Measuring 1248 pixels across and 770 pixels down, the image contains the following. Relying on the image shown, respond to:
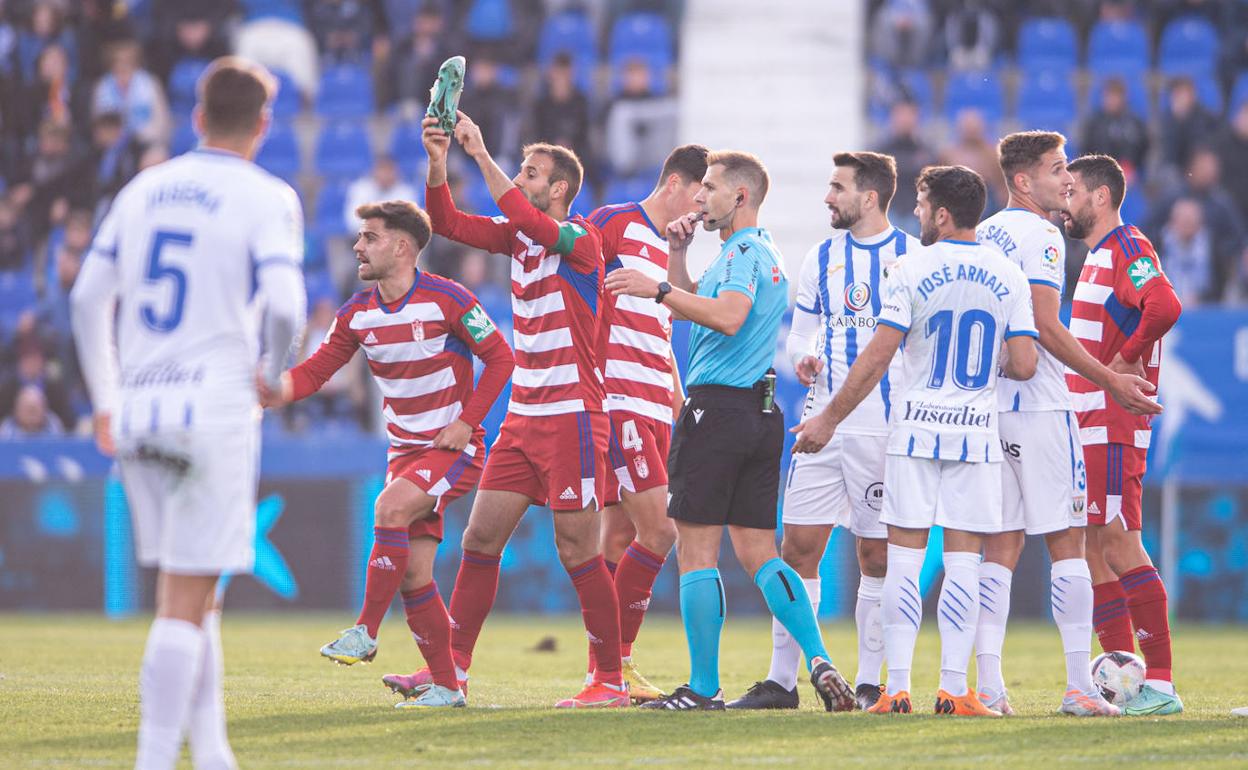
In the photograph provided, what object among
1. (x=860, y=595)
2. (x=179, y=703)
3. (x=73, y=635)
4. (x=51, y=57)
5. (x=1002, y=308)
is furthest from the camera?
(x=51, y=57)

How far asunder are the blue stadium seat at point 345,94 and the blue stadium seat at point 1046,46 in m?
7.37

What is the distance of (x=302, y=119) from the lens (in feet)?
62.9

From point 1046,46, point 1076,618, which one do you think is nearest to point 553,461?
point 1076,618

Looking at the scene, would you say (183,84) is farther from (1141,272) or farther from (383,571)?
(1141,272)

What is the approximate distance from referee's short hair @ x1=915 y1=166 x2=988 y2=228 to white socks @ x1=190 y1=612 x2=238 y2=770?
360 centimetres

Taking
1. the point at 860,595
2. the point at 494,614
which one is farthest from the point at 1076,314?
the point at 494,614

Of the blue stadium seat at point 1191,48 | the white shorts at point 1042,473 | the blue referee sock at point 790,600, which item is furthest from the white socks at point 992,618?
the blue stadium seat at point 1191,48

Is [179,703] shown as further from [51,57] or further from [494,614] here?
[51,57]

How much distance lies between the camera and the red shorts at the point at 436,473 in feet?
→ 24.8

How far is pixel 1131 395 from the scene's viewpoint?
7.52m

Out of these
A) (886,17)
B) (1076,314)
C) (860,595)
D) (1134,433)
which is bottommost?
(860,595)

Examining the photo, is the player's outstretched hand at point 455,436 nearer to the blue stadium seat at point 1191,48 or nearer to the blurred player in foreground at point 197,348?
the blurred player in foreground at point 197,348

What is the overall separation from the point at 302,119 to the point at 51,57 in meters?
2.74

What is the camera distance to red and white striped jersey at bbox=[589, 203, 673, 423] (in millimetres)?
8445
